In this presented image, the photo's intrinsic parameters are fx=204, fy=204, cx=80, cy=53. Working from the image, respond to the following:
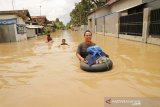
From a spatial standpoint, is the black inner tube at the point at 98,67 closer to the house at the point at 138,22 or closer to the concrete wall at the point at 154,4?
the house at the point at 138,22

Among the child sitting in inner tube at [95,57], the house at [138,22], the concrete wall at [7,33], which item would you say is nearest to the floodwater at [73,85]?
the child sitting in inner tube at [95,57]

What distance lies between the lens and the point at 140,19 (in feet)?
52.0

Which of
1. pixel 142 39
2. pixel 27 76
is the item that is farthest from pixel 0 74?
pixel 142 39

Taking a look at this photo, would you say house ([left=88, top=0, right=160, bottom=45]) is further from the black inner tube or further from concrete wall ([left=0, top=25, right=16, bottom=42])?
concrete wall ([left=0, top=25, right=16, bottom=42])

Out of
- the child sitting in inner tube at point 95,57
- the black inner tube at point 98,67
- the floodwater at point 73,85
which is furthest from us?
the child sitting in inner tube at point 95,57

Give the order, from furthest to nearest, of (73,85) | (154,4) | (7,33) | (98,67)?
(7,33) → (154,4) → (98,67) → (73,85)

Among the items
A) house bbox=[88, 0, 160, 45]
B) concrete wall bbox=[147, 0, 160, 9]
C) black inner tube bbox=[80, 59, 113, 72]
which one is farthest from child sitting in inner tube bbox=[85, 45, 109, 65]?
concrete wall bbox=[147, 0, 160, 9]

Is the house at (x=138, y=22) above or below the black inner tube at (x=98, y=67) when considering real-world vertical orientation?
above

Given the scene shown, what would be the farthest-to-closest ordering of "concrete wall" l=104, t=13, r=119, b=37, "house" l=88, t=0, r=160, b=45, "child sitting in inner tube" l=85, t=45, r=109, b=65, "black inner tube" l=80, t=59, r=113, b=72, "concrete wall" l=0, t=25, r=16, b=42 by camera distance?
1. "concrete wall" l=0, t=25, r=16, b=42
2. "concrete wall" l=104, t=13, r=119, b=37
3. "house" l=88, t=0, r=160, b=45
4. "child sitting in inner tube" l=85, t=45, r=109, b=65
5. "black inner tube" l=80, t=59, r=113, b=72

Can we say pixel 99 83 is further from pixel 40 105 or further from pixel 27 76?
pixel 27 76

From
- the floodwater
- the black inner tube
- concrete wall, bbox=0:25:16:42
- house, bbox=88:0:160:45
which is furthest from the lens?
concrete wall, bbox=0:25:16:42

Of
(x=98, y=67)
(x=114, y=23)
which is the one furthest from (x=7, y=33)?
(x=98, y=67)

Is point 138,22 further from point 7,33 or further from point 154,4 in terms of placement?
point 7,33

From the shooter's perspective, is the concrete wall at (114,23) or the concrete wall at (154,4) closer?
the concrete wall at (154,4)
